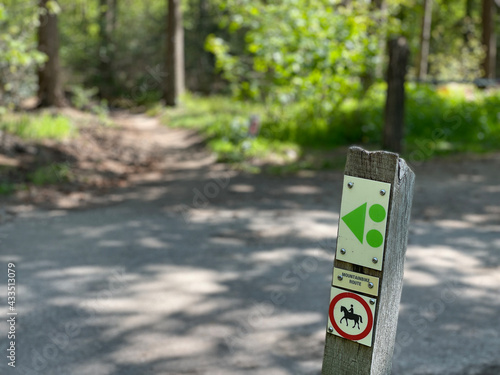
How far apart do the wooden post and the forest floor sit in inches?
52.1

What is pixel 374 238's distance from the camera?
81.9 inches

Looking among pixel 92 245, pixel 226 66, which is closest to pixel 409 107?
pixel 226 66

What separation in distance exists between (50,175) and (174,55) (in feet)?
46.6

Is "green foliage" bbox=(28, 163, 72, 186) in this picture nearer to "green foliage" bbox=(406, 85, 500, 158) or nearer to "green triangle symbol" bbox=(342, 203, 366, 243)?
"green foliage" bbox=(406, 85, 500, 158)

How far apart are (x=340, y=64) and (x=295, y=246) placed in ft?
21.0

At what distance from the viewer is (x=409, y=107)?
42.7ft

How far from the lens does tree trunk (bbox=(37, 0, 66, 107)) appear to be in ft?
46.7

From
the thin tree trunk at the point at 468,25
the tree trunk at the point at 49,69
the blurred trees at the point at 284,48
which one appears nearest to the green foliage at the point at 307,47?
the blurred trees at the point at 284,48

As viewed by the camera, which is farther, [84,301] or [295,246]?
[295,246]

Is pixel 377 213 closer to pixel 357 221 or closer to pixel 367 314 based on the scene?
pixel 357 221

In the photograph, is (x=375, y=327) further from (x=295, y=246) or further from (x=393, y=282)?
(x=295, y=246)

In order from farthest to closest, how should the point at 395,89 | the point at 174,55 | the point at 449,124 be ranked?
the point at 174,55, the point at 449,124, the point at 395,89

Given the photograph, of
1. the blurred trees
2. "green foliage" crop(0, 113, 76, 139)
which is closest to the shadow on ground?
the blurred trees

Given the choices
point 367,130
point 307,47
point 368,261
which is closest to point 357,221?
point 368,261
